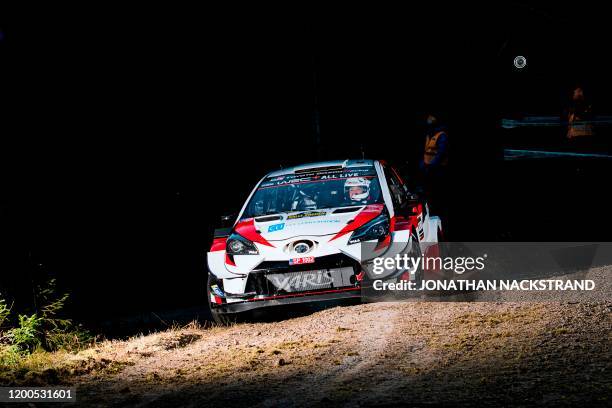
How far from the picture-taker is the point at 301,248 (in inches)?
341

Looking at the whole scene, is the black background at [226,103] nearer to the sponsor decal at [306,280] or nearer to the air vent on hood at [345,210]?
the air vent on hood at [345,210]

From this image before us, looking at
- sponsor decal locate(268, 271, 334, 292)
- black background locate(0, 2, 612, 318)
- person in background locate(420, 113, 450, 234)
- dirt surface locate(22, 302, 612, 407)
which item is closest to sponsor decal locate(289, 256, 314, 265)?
sponsor decal locate(268, 271, 334, 292)

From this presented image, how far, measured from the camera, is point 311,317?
29.1ft

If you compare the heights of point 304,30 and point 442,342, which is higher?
point 304,30

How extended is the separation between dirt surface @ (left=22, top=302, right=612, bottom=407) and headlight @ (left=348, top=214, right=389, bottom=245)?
2.43 feet

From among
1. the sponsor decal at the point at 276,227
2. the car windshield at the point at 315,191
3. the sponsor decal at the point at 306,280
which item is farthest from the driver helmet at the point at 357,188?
the sponsor decal at the point at 306,280

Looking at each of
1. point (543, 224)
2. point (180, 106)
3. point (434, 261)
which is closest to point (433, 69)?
point (180, 106)

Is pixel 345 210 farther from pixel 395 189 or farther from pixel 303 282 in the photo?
pixel 395 189

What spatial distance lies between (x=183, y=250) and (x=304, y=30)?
711 centimetres

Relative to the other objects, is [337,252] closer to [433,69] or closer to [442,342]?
[442,342]

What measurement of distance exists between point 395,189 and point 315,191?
3.30 feet

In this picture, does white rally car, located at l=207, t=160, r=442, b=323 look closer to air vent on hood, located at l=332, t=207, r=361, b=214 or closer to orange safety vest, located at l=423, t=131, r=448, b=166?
air vent on hood, located at l=332, t=207, r=361, b=214

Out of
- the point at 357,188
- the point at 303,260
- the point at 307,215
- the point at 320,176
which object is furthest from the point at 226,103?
the point at 303,260

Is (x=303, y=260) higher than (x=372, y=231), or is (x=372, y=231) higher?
(x=372, y=231)
